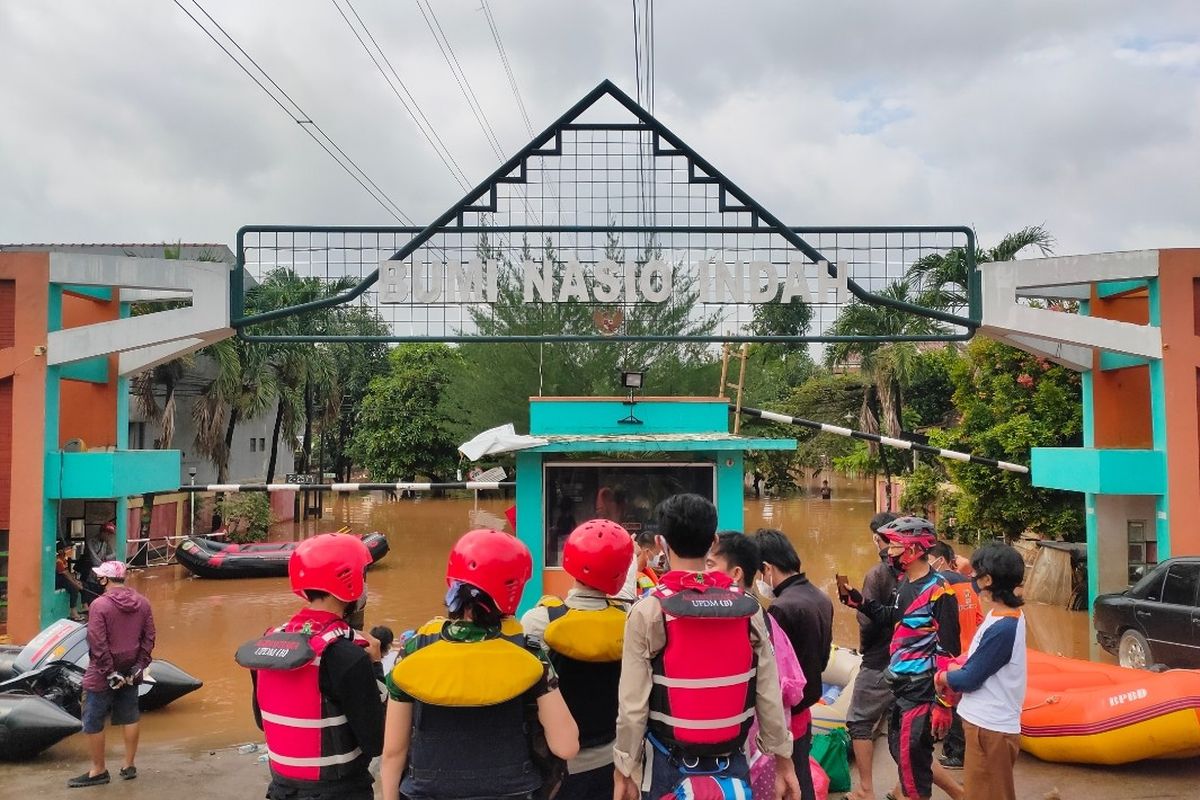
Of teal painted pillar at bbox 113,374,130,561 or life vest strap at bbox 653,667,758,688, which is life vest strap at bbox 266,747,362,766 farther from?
teal painted pillar at bbox 113,374,130,561

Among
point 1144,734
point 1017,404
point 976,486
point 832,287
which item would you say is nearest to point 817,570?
point 976,486

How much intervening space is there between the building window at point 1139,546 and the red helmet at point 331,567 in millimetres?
10666

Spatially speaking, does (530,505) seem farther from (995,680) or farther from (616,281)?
(995,680)

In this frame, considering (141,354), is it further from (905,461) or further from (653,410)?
(905,461)

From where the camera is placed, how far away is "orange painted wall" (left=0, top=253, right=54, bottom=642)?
33.8 feet

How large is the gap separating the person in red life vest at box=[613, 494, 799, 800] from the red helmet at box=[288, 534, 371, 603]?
1008 mm

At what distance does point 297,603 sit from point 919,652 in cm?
1379

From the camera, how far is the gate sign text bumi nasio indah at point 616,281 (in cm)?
1030

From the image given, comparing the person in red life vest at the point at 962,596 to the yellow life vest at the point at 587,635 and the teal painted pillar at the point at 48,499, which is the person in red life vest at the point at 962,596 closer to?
the yellow life vest at the point at 587,635

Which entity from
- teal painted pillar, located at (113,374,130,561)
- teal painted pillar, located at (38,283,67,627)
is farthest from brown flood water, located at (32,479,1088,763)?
teal painted pillar, located at (38,283,67,627)

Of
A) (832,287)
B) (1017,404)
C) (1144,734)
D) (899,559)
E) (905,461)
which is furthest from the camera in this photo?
(905,461)

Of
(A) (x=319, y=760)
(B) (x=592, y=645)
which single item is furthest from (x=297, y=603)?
(B) (x=592, y=645)

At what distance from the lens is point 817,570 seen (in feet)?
63.6

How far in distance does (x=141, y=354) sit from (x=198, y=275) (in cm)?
300
